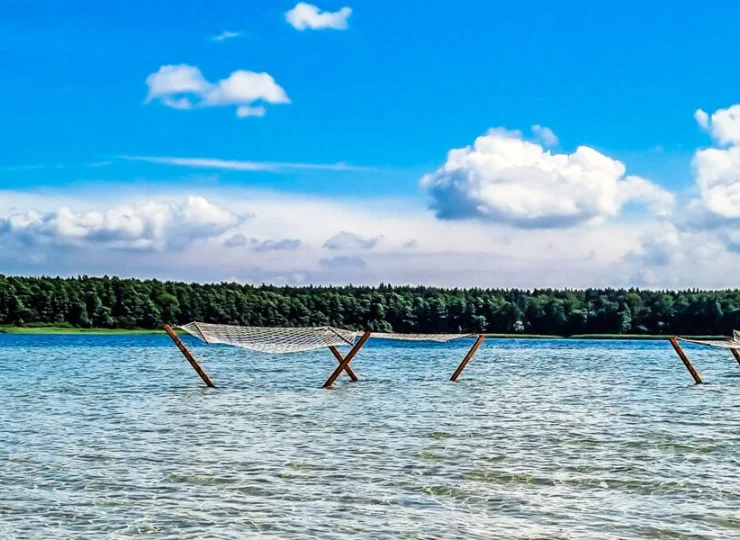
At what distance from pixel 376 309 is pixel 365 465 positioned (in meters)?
147

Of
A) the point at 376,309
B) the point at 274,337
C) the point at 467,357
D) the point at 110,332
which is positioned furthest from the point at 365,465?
the point at 376,309

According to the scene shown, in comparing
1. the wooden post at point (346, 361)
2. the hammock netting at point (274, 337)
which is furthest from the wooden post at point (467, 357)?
the wooden post at point (346, 361)

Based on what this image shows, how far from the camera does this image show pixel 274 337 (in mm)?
34000

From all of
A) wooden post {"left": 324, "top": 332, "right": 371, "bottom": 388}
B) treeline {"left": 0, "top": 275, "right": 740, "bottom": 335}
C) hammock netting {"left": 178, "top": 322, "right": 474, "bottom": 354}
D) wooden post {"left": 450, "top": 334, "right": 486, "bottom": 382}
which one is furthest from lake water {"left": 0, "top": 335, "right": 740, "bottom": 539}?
treeline {"left": 0, "top": 275, "right": 740, "bottom": 335}

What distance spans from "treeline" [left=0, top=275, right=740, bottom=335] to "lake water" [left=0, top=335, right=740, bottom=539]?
124478 mm

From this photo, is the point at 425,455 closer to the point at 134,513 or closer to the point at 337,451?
the point at 337,451

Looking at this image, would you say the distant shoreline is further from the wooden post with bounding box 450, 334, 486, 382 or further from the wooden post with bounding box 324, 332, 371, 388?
the wooden post with bounding box 324, 332, 371, 388

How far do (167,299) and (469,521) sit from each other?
153 metres

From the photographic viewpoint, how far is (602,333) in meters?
166

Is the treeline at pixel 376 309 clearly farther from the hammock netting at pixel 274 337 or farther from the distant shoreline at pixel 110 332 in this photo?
the hammock netting at pixel 274 337

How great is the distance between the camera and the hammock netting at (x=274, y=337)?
31656 mm

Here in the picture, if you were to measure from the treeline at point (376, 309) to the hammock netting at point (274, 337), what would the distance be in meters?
123

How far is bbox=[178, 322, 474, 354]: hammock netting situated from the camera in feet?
104

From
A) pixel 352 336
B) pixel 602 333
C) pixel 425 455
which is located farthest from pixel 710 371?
pixel 602 333
